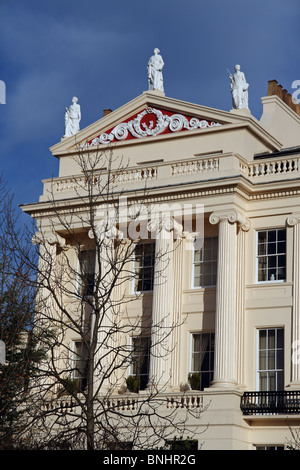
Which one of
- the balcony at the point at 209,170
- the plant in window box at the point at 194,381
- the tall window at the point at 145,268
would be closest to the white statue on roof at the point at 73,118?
the balcony at the point at 209,170

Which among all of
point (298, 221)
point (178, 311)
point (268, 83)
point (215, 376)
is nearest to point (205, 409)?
point (215, 376)

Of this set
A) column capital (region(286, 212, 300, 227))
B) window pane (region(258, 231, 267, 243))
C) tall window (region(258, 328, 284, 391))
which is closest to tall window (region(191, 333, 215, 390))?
tall window (region(258, 328, 284, 391))

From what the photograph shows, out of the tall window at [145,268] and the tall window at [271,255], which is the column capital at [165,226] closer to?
the tall window at [145,268]

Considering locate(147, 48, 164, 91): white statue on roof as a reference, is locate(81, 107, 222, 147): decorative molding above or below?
below

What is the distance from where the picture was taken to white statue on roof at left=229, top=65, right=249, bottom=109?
4034 centimetres

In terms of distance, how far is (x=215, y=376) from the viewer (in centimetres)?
3503

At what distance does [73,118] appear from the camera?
4412 cm

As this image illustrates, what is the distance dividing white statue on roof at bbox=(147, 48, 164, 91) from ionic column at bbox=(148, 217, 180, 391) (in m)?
7.61

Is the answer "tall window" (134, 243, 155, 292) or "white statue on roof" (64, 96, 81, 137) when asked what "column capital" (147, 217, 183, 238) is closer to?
"tall window" (134, 243, 155, 292)

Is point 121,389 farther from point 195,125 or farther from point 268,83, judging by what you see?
point 268,83

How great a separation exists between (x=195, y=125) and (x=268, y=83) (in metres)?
8.91

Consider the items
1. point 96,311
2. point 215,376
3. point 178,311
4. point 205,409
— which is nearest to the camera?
point 96,311

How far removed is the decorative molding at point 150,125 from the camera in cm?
4062

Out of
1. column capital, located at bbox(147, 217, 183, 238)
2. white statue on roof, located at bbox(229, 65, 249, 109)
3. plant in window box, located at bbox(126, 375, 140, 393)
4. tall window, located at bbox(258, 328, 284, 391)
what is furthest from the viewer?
white statue on roof, located at bbox(229, 65, 249, 109)
